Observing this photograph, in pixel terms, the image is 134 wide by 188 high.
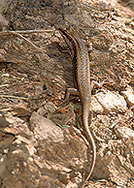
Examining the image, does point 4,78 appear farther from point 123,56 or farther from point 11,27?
point 123,56

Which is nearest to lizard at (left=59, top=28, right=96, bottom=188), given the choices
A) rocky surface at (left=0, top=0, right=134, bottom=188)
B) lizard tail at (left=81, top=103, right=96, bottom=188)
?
lizard tail at (left=81, top=103, right=96, bottom=188)

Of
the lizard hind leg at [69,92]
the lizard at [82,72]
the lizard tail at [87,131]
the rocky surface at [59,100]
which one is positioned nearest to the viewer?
the rocky surface at [59,100]

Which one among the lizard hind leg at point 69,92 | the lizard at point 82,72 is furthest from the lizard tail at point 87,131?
the lizard hind leg at point 69,92

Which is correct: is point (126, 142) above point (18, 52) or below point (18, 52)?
below

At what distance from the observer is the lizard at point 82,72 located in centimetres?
304

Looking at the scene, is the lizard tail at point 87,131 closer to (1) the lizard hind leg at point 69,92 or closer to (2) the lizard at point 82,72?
(2) the lizard at point 82,72

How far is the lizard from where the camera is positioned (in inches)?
120

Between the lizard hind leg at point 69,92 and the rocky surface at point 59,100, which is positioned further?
the lizard hind leg at point 69,92

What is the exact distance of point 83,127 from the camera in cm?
305

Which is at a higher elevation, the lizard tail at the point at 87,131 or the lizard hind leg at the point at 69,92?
the lizard hind leg at the point at 69,92

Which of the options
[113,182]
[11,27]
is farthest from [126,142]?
[11,27]

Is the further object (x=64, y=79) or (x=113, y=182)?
(x=64, y=79)

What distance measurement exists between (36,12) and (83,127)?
2351 mm

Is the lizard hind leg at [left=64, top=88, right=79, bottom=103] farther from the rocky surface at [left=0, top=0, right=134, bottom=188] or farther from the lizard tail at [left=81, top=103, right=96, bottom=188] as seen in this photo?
the lizard tail at [left=81, top=103, right=96, bottom=188]
